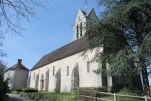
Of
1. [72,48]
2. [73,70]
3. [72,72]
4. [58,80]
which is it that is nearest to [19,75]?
[58,80]

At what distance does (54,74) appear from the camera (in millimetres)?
42438

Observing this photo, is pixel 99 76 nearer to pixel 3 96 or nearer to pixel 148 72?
pixel 148 72

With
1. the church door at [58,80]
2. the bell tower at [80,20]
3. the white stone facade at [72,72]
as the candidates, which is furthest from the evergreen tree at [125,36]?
the bell tower at [80,20]

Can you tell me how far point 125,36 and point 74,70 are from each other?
14328 millimetres

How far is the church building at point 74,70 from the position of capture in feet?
97.5

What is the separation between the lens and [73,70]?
33.9 meters

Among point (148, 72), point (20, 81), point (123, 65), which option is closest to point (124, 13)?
point (123, 65)

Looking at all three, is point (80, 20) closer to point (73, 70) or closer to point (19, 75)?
point (73, 70)

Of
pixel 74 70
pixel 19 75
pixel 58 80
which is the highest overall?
pixel 19 75

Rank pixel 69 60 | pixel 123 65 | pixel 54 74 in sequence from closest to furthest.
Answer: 1. pixel 123 65
2. pixel 69 60
3. pixel 54 74

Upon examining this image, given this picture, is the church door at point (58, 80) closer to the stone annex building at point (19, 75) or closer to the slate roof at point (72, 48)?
the slate roof at point (72, 48)

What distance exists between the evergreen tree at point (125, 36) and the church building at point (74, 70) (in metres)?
1.98

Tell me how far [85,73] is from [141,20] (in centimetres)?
1398

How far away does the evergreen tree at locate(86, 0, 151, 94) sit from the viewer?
62.7ft
